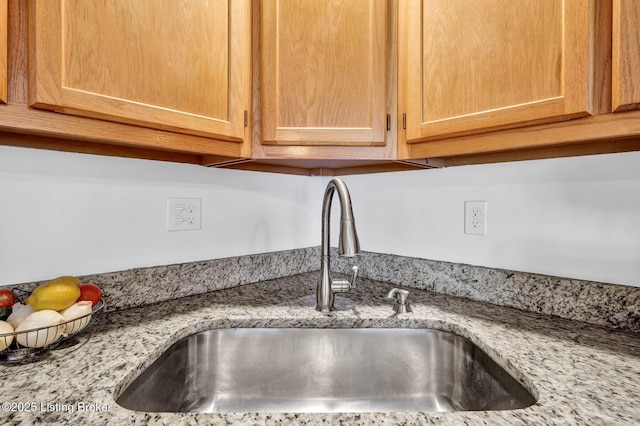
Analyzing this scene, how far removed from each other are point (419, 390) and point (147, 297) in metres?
0.81

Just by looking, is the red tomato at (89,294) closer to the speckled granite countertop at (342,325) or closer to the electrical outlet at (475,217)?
the speckled granite countertop at (342,325)

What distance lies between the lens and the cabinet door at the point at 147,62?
2.05 feet

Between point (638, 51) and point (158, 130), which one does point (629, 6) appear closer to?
point (638, 51)

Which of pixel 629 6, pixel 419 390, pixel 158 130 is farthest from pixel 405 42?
pixel 419 390

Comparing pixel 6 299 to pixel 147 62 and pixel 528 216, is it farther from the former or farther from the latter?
pixel 528 216

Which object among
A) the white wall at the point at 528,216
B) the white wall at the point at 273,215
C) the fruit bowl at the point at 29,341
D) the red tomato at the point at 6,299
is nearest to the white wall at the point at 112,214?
the white wall at the point at 273,215

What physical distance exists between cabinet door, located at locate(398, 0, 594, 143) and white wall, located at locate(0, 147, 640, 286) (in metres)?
0.29

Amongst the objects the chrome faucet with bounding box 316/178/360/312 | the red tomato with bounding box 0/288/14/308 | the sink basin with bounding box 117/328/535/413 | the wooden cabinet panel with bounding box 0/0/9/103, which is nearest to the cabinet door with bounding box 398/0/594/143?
the chrome faucet with bounding box 316/178/360/312

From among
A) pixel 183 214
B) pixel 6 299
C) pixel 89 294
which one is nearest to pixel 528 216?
pixel 183 214

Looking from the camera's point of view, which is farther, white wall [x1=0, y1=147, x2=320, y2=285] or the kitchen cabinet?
the kitchen cabinet

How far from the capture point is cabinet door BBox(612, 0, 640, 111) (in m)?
0.58

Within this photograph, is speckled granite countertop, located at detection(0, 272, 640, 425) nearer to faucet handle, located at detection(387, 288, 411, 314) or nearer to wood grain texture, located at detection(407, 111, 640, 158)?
faucet handle, located at detection(387, 288, 411, 314)

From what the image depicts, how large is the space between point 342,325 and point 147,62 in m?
0.80

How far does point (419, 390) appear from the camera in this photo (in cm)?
88
